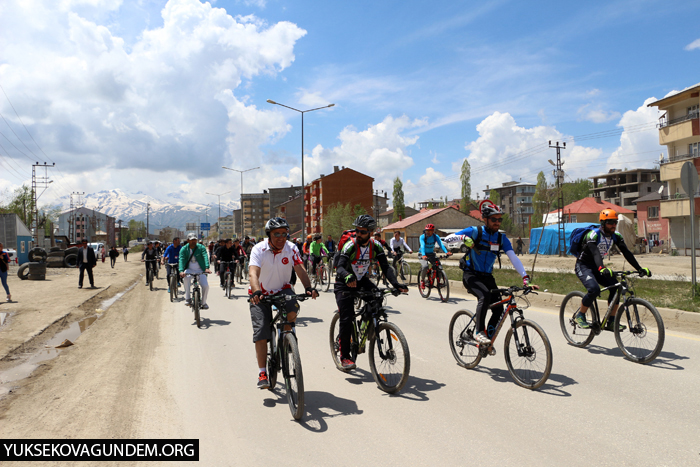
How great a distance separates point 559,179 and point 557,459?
146ft

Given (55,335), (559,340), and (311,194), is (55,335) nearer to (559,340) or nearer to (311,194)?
(559,340)

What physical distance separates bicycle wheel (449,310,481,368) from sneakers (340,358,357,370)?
4.66ft

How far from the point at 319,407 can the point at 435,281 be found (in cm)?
913

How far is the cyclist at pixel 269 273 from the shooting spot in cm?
482

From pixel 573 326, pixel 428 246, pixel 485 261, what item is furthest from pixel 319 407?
pixel 428 246

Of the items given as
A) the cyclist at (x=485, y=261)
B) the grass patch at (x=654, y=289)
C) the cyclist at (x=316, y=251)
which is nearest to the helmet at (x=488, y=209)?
the cyclist at (x=485, y=261)

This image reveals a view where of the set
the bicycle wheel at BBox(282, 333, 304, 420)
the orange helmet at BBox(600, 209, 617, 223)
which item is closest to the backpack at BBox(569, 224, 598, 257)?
the orange helmet at BBox(600, 209, 617, 223)

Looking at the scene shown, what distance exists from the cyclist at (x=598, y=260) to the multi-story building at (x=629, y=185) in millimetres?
96540

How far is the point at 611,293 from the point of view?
645cm

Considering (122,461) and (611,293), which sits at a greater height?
(611,293)

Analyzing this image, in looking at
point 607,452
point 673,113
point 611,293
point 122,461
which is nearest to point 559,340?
point 611,293

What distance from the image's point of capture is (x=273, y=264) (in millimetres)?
4953

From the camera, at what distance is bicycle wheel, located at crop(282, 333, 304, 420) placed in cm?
423

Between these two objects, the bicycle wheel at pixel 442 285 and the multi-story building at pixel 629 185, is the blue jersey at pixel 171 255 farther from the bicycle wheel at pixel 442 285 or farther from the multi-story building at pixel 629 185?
the multi-story building at pixel 629 185
